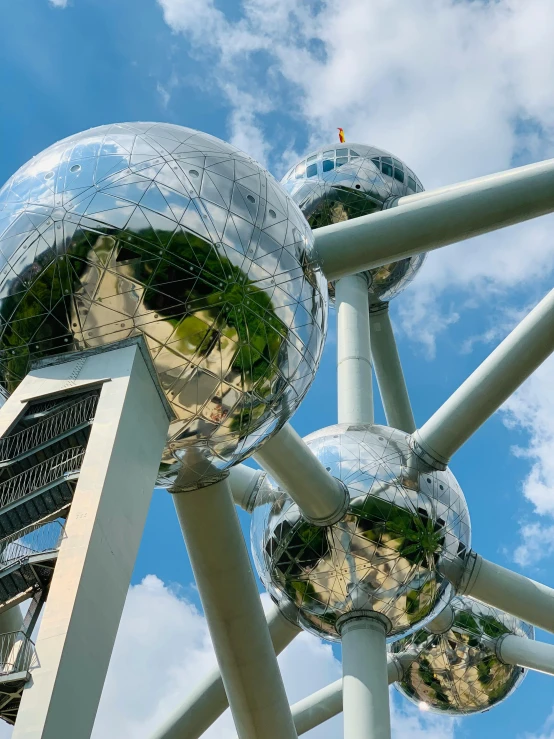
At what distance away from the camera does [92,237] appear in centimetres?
676

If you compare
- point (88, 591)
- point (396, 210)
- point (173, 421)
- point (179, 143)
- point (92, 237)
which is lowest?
point (88, 591)

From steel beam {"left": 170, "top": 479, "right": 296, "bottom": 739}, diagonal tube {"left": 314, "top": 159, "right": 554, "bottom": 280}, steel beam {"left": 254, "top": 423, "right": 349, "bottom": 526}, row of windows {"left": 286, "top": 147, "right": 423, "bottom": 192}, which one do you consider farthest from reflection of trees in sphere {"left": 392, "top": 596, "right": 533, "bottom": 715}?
diagonal tube {"left": 314, "top": 159, "right": 554, "bottom": 280}

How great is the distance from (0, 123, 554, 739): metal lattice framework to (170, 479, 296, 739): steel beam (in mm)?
21

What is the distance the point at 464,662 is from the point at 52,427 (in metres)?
9.92

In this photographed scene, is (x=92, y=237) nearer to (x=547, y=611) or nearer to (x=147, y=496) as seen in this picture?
(x=147, y=496)

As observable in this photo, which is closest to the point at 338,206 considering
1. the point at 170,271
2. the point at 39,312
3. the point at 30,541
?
the point at 170,271

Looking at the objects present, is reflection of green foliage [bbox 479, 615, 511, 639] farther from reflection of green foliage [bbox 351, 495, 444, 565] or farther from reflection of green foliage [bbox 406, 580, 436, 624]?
reflection of green foliage [bbox 351, 495, 444, 565]

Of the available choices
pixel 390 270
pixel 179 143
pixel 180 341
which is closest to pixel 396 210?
pixel 179 143

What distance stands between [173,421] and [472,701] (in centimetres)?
979

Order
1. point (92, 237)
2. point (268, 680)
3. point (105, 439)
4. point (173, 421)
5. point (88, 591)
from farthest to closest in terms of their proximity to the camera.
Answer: point (268, 680), point (173, 421), point (92, 237), point (105, 439), point (88, 591)

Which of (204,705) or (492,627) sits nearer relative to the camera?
(204,705)

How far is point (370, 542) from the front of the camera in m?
10.8

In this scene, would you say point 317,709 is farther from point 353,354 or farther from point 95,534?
point 95,534

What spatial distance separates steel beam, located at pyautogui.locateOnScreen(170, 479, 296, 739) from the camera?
29.4 ft
